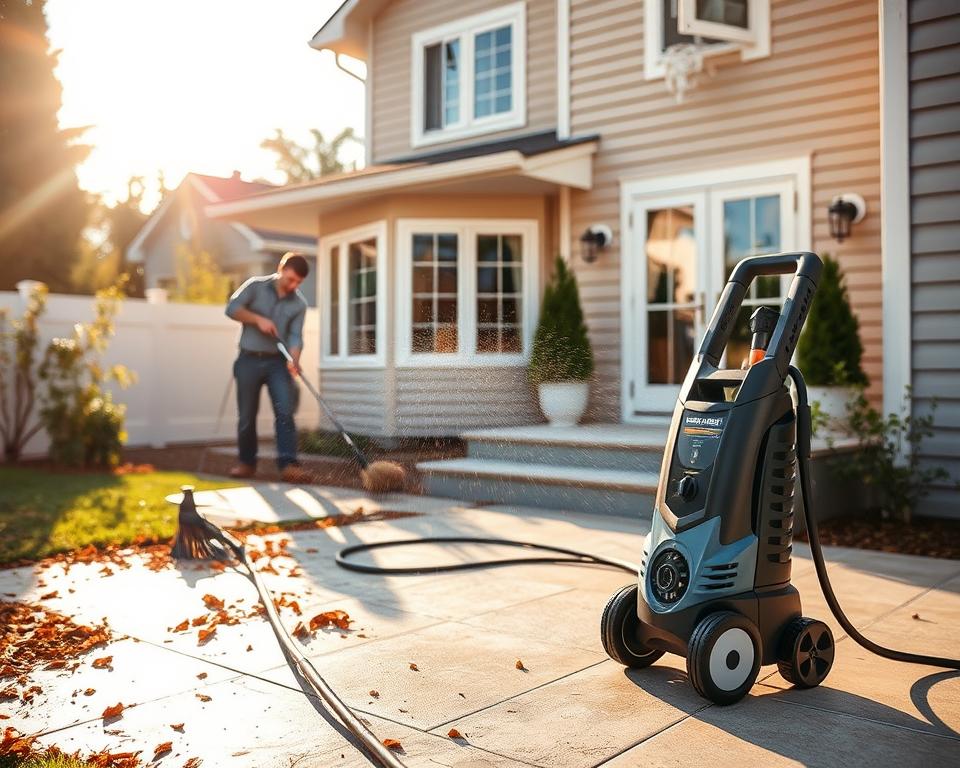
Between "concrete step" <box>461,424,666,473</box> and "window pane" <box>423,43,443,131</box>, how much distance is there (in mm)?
4387

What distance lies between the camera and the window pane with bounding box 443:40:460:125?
10.1 metres

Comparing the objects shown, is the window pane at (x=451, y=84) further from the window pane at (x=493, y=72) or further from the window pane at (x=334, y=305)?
the window pane at (x=334, y=305)

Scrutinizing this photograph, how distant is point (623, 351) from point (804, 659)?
6016mm

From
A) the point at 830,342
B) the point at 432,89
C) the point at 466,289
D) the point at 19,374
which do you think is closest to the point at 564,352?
the point at 466,289

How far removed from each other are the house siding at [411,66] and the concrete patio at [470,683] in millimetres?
6394

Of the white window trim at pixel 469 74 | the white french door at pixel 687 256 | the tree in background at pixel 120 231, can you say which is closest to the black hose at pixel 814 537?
the white french door at pixel 687 256

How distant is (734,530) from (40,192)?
22.2 meters

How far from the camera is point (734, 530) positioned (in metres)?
2.42

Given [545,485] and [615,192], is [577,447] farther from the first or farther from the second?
[615,192]

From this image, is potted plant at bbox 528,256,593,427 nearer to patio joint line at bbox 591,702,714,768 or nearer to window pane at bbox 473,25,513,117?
window pane at bbox 473,25,513,117

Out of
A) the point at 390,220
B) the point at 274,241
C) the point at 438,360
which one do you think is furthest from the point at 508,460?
the point at 274,241

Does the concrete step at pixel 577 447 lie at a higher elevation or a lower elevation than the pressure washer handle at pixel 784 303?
lower

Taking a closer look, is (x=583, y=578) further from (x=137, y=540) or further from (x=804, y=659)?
(x=137, y=540)

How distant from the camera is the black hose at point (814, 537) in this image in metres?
2.53
